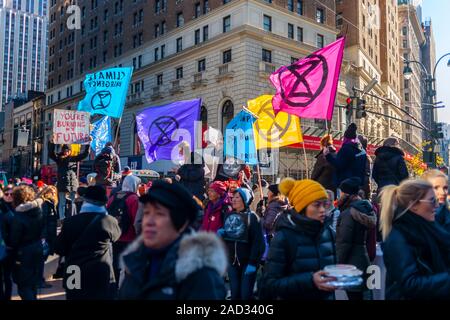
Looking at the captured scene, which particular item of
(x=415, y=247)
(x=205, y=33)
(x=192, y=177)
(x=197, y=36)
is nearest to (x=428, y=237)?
(x=415, y=247)

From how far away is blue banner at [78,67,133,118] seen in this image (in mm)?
12539

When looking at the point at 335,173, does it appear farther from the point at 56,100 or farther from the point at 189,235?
the point at 56,100

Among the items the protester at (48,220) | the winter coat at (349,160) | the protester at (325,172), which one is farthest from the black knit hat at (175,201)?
the protester at (325,172)

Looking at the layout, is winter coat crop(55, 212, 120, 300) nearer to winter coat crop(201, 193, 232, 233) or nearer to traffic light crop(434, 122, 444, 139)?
winter coat crop(201, 193, 232, 233)

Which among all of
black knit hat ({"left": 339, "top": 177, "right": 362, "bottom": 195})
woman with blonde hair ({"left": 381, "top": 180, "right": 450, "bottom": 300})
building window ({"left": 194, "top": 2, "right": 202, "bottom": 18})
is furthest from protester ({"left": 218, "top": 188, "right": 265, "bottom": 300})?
building window ({"left": 194, "top": 2, "right": 202, "bottom": 18})

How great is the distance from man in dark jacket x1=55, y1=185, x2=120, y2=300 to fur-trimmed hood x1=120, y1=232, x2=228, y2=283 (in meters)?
2.42

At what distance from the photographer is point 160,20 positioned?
3991 cm

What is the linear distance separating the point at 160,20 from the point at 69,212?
32.4 m

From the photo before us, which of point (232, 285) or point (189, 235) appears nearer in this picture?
point (189, 235)

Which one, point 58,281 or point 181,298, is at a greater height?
point 181,298

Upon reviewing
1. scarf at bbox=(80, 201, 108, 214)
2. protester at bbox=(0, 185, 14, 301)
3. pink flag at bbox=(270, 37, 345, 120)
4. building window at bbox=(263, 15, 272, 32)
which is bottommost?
protester at bbox=(0, 185, 14, 301)

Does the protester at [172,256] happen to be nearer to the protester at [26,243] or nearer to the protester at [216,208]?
the protester at [26,243]
